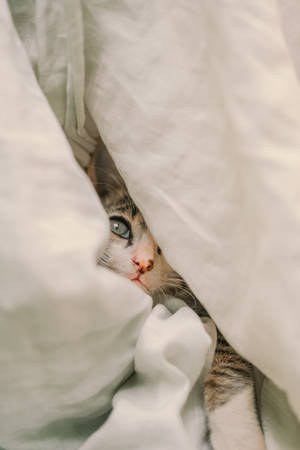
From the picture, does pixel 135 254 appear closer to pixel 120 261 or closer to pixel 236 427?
pixel 120 261

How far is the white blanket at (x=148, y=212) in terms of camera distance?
435mm

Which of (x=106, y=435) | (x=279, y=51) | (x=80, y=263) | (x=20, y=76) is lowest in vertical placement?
(x=106, y=435)

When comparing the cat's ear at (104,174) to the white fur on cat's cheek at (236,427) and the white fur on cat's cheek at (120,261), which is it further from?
the white fur on cat's cheek at (236,427)

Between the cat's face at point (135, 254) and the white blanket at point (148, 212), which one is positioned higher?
the white blanket at point (148, 212)

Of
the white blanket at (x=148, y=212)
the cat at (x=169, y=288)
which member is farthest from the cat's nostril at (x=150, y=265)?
the white blanket at (x=148, y=212)

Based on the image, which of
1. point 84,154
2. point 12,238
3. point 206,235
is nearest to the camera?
point 12,238

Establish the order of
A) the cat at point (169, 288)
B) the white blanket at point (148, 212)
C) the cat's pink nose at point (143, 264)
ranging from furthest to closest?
the cat's pink nose at point (143, 264) < the cat at point (169, 288) < the white blanket at point (148, 212)

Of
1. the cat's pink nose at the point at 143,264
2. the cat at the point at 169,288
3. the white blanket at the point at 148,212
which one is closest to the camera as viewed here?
the white blanket at the point at 148,212

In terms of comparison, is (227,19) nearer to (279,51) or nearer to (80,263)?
(279,51)

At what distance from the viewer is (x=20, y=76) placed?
480 millimetres

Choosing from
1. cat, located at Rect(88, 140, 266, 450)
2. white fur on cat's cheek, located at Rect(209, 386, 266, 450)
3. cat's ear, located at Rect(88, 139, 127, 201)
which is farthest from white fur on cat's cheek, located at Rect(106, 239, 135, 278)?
white fur on cat's cheek, located at Rect(209, 386, 266, 450)

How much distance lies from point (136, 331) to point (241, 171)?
234 millimetres

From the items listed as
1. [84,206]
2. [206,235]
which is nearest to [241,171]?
[206,235]

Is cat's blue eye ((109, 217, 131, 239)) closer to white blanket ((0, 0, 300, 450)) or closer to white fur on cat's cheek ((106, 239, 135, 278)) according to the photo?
white fur on cat's cheek ((106, 239, 135, 278))
